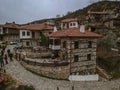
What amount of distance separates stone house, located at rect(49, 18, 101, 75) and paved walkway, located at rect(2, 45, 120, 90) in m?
4.13

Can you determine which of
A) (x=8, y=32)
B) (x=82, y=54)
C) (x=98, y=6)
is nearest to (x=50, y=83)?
(x=82, y=54)

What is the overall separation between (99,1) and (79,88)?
299ft

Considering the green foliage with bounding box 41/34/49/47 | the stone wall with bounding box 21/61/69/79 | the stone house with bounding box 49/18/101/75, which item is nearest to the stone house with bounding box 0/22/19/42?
the green foliage with bounding box 41/34/49/47

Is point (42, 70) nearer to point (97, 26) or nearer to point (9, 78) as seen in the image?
point (9, 78)

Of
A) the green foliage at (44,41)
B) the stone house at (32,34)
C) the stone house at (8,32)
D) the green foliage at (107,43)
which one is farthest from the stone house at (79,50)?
the stone house at (8,32)

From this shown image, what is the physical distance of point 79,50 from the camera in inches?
1625

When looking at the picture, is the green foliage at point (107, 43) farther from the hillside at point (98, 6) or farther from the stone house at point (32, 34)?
the hillside at point (98, 6)

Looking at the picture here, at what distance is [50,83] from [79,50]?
346 inches

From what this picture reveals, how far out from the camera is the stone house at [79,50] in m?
40.3

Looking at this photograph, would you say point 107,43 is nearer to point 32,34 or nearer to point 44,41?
point 44,41

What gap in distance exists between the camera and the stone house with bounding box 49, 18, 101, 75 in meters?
40.3

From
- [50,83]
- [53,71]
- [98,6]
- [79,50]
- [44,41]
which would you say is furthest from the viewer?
[98,6]

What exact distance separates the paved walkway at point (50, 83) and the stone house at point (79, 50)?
4.13 meters

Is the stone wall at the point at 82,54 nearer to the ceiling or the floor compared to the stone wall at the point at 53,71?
nearer to the ceiling
